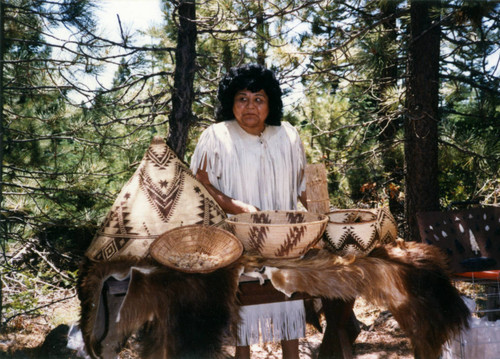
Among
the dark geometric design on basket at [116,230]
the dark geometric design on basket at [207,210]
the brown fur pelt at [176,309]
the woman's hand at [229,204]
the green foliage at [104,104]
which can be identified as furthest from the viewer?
the green foliage at [104,104]

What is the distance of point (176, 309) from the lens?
1.44m

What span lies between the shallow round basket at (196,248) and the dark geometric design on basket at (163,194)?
0.14m

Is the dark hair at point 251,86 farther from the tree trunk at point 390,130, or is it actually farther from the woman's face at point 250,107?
the tree trunk at point 390,130

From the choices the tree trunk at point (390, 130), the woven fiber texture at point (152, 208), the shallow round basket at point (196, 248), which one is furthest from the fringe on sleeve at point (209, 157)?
the tree trunk at point (390, 130)

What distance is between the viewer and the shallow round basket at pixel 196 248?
5.03 ft

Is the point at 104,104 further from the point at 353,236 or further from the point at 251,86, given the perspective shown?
the point at 353,236

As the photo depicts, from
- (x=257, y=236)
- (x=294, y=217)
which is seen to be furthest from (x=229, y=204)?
(x=257, y=236)

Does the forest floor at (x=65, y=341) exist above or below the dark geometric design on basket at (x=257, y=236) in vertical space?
below

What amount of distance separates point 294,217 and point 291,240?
10.0 inches

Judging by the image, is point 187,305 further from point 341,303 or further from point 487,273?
point 487,273

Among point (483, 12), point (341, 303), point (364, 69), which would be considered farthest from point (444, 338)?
point (364, 69)

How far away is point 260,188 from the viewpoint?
2219 mm

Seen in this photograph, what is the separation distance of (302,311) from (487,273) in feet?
2.86

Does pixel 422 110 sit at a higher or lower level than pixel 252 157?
higher
